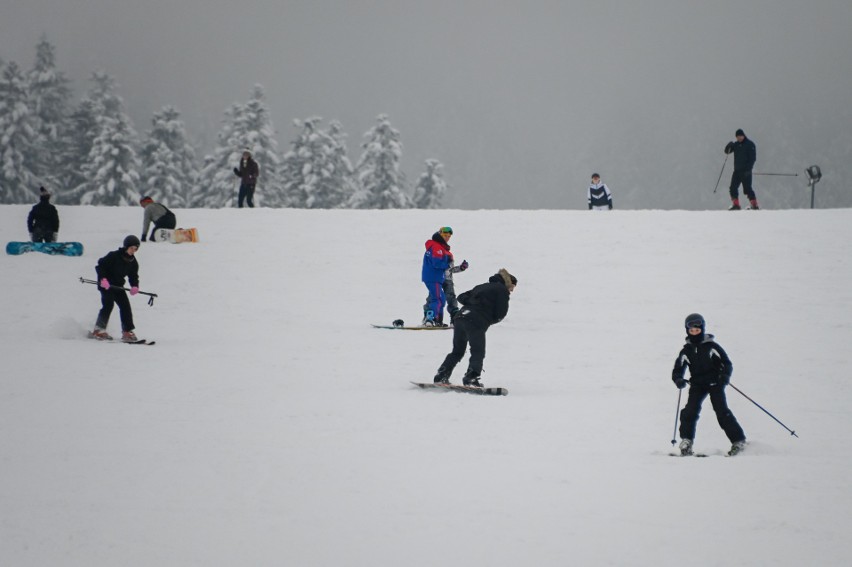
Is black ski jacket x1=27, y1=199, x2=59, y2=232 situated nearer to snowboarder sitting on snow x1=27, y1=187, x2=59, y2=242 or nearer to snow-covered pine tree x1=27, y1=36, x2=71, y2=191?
snowboarder sitting on snow x1=27, y1=187, x2=59, y2=242

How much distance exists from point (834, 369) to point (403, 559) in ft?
29.0

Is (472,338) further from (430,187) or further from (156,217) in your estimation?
(430,187)

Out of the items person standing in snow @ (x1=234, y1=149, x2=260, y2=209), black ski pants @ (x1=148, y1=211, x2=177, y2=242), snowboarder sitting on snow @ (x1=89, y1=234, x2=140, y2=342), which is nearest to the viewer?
snowboarder sitting on snow @ (x1=89, y1=234, x2=140, y2=342)

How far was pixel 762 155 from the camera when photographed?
15562cm

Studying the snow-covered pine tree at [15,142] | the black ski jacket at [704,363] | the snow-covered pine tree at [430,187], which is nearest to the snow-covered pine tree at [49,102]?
the snow-covered pine tree at [15,142]

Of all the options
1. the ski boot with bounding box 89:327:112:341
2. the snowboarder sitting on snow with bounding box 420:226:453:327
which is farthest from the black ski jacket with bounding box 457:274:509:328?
the ski boot with bounding box 89:327:112:341

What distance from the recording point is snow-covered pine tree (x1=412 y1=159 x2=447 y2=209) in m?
57.3

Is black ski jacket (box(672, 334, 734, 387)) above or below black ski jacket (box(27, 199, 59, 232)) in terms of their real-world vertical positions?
below

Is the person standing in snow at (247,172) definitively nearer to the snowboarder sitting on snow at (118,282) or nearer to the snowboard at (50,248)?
the snowboard at (50,248)

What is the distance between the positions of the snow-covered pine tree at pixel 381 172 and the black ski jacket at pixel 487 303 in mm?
43343

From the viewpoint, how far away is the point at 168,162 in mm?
54312

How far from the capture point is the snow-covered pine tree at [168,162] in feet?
175

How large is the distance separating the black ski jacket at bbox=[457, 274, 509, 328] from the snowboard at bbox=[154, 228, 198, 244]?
43.3 ft

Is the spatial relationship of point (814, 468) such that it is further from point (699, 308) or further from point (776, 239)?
point (776, 239)
